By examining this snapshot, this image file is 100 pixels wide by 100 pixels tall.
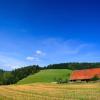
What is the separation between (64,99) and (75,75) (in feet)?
228

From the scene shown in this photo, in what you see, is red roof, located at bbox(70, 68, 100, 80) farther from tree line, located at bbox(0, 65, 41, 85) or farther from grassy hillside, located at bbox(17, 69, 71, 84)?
tree line, located at bbox(0, 65, 41, 85)

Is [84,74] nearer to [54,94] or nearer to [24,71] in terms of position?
[24,71]

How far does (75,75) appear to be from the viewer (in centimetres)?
9356

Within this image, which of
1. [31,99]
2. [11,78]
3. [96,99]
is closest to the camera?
[96,99]

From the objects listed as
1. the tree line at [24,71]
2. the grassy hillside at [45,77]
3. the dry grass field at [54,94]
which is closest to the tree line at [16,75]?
the tree line at [24,71]

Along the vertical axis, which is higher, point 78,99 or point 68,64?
point 68,64

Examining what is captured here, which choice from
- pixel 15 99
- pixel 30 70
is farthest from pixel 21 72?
pixel 15 99

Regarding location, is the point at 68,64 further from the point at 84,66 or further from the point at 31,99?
the point at 31,99

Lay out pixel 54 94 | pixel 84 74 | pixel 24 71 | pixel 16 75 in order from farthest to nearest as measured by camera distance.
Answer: pixel 24 71
pixel 16 75
pixel 84 74
pixel 54 94

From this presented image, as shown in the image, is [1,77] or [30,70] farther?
[30,70]

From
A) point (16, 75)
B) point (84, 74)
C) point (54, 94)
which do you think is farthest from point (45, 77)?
point (54, 94)

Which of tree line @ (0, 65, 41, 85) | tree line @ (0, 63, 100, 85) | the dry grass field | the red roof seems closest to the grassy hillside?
the red roof

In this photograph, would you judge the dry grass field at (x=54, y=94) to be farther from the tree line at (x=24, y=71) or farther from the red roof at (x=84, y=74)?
the tree line at (x=24, y=71)

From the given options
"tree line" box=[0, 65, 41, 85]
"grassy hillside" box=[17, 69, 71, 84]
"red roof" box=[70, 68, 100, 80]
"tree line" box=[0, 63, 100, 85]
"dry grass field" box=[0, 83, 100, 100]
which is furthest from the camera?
"tree line" box=[0, 63, 100, 85]
